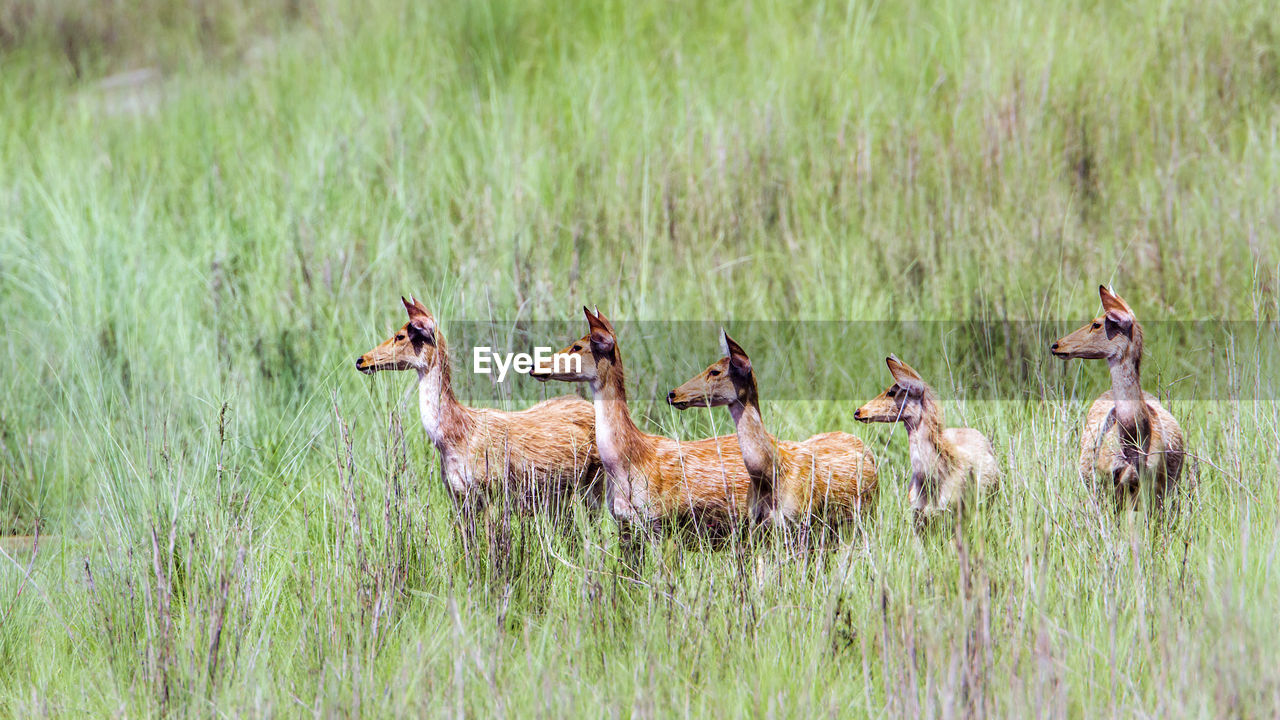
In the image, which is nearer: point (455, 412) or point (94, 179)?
point (455, 412)

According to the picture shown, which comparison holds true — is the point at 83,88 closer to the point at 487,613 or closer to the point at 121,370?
Answer: the point at 121,370

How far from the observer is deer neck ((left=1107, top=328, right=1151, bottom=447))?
3631 millimetres

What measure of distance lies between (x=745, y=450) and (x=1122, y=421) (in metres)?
1.14

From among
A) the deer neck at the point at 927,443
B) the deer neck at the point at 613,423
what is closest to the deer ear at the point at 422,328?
the deer neck at the point at 613,423

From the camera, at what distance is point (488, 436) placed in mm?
4207

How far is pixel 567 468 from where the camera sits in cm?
439

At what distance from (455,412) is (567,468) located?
50 centimetres

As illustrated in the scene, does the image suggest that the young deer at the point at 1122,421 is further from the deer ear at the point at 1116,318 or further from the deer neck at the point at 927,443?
the deer neck at the point at 927,443

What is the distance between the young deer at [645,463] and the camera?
3749mm

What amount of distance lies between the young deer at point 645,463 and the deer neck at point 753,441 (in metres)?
0.15

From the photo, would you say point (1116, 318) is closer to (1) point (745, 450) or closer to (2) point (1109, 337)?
(2) point (1109, 337)

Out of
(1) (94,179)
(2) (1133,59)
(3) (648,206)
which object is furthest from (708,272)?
(1) (94,179)

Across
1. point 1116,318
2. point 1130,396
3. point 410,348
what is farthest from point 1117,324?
point 410,348

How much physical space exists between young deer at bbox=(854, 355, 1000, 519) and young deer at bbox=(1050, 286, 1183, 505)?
345 mm
